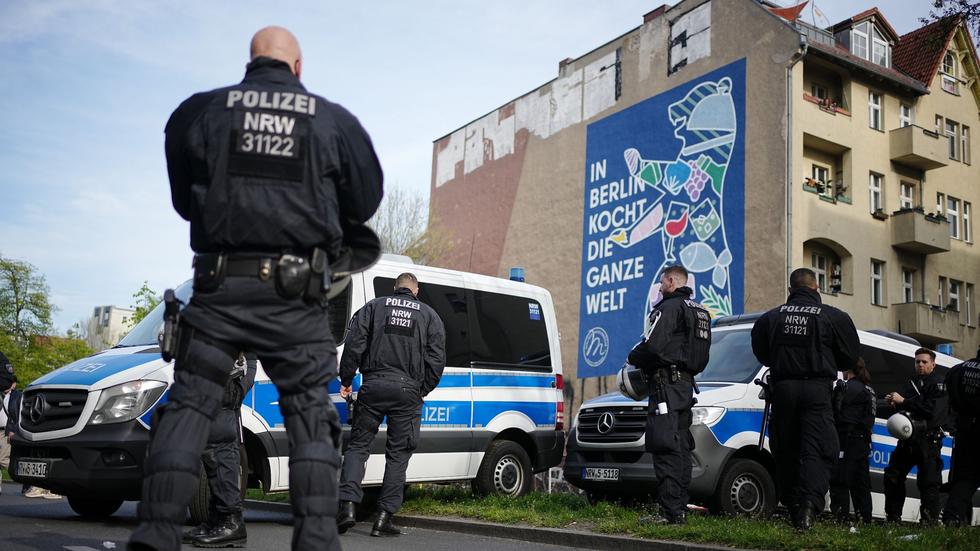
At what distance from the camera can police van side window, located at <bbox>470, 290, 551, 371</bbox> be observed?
11094mm

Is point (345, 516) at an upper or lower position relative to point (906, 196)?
lower

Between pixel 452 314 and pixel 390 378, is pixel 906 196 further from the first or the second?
pixel 390 378

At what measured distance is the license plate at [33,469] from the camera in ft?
26.6

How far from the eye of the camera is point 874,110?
33781 mm

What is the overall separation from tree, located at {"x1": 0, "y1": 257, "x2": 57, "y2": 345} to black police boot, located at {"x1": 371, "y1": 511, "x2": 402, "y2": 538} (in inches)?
1809

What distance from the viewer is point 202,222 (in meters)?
3.99

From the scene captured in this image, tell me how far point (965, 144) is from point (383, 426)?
33197 millimetres

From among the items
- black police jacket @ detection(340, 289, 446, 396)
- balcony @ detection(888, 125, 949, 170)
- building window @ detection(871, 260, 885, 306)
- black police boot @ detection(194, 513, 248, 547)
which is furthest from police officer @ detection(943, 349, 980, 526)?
balcony @ detection(888, 125, 949, 170)

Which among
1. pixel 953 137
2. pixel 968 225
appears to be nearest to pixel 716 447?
pixel 968 225

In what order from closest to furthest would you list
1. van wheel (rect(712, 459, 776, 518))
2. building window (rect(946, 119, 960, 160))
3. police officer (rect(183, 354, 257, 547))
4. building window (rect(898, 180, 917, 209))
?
police officer (rect(183, 354, 257, 547)) → van wheel (rect(712, 459, 776, 518)) → building window (rect(898, 180, 917, 209)) → building window (rect(946, 119, 960, 160))

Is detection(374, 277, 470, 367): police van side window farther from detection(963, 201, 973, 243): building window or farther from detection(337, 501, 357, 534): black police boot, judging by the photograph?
detection(963, 201, 973, 243): building window

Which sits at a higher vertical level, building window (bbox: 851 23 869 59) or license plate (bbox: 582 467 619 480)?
building window (bbox: 851 23 869 59)

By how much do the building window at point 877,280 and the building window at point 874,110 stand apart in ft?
14.4

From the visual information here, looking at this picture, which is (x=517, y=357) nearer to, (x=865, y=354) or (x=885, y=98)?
(x=865, y=354)
